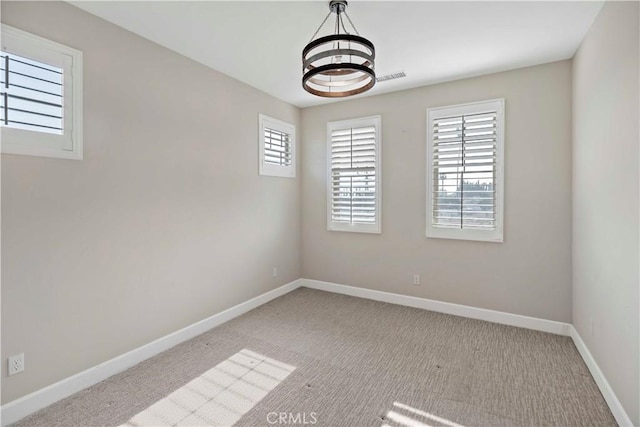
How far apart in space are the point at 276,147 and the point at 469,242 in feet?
9.08

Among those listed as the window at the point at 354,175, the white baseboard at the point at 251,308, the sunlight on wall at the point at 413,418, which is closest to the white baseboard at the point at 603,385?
the white baseboard at the point at 251,308

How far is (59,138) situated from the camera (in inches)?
87.8

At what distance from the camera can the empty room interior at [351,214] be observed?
206 centimetres

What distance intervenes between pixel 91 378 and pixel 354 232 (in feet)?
10.6

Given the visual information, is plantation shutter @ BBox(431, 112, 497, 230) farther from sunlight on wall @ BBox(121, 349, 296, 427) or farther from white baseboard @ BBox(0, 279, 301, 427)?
white baseboard @ BBox(0, 279, 301, 427)

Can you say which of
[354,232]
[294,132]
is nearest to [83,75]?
[294,132]

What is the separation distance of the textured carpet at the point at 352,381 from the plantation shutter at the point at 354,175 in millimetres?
1579

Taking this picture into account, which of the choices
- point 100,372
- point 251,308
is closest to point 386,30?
point 251,308

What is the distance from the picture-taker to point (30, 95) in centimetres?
210

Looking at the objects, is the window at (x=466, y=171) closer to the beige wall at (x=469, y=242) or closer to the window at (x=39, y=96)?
the beige wall at (x=469, y=242)

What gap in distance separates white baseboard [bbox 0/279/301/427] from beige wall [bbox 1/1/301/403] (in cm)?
5

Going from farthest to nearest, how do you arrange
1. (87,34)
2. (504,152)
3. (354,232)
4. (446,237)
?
1. (354,232)
2. (446,237)
3. (504,152)
4. (87,34)

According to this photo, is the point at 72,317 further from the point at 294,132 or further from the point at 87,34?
the point at 294,132

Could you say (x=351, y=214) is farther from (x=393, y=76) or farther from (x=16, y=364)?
(x=16, y=364)
